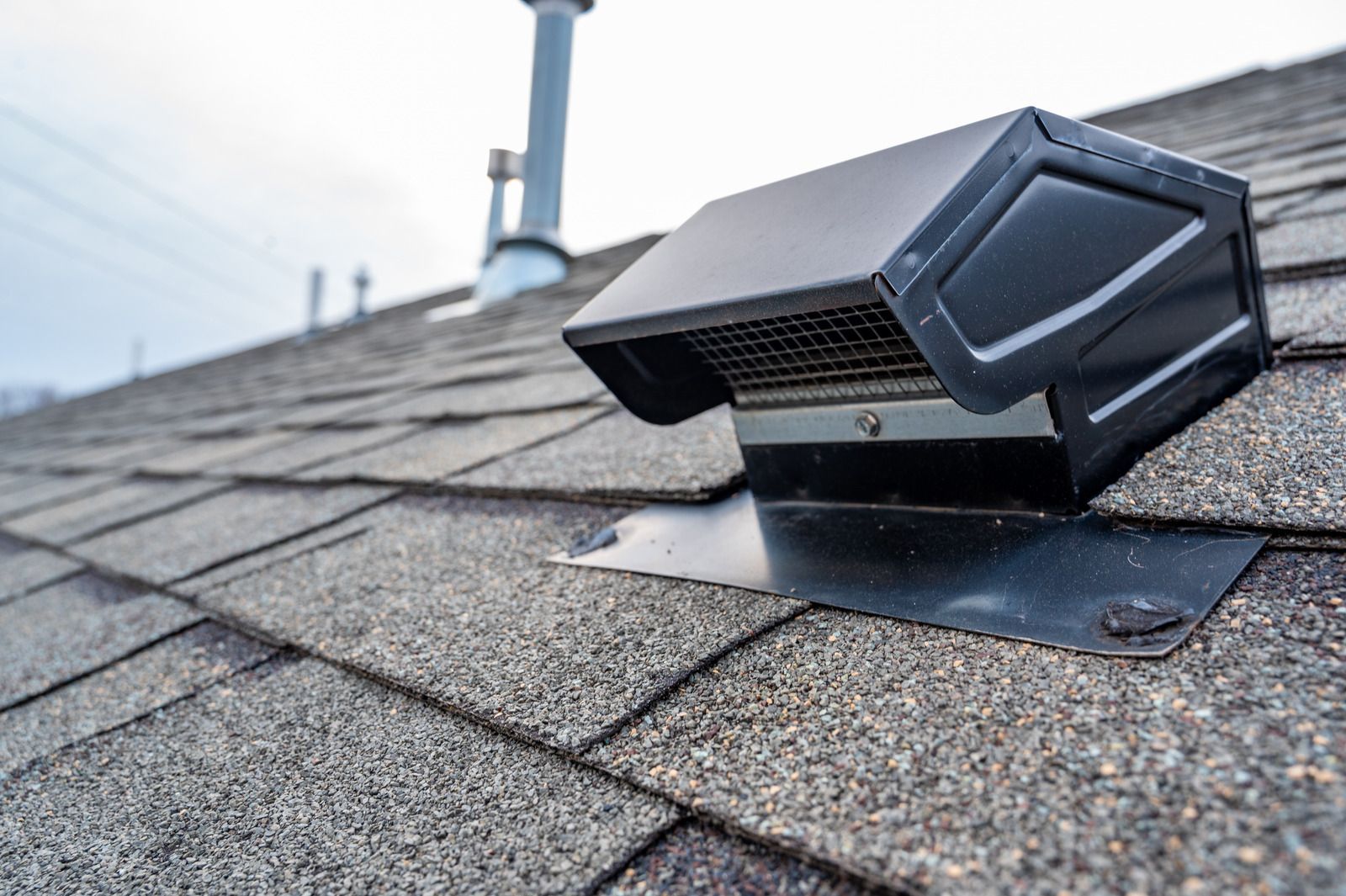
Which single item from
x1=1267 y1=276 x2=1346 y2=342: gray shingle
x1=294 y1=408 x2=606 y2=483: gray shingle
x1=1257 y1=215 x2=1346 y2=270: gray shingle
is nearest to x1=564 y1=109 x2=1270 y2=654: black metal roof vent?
x1=1267 y1=276 x2=1346 y2=342: gray shingle

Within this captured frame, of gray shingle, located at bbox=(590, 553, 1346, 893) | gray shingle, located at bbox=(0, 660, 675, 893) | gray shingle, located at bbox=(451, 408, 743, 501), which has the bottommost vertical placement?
gray shingle, located at bbox=(0, 660, 675, 893)

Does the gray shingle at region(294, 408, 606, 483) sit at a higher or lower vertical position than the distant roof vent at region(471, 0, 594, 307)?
lower

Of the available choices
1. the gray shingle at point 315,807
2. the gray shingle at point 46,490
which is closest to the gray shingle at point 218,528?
the gray shingle at point 315,807

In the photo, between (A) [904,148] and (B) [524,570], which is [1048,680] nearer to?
(A) [904,148]

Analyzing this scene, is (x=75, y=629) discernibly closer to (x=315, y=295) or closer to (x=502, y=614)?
(x=502, y=614)

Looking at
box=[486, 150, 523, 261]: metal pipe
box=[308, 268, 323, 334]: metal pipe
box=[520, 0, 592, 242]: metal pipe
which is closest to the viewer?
box=[520, 0, 592, 242]: metal pipe

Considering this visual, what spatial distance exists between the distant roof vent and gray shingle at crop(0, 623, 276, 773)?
13.2 ft

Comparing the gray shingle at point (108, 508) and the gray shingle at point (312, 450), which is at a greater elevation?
the gray shingle at point (312, 450)

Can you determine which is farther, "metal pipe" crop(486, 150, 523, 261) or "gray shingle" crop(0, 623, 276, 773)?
"metal pipe" crop(486, 150, 523, 261)

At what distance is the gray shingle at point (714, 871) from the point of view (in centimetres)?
47

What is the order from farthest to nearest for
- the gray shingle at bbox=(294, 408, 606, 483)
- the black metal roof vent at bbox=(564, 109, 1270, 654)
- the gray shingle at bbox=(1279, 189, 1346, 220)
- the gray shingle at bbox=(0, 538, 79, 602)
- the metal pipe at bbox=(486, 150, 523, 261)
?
→ the metal pipe at bbox=(486, 150, 523, 261) < the gray shingle at bbox=(0, 538, 79, 602) < the gray shingle at bbox=(294, 408, 606, 483) < the gray shingle at bbox=(1279, 189, 1346, 220) < the black metal roof vent at bbox=(564, 109, 1270, 654)

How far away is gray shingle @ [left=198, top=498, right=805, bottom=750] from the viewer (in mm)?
754

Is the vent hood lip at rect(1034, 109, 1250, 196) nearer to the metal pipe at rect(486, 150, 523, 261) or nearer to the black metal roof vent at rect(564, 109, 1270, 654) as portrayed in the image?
the black metal roof vent at rect(564, 109, 1270, 654)

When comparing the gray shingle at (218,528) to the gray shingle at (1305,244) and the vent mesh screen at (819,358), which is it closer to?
the vent mesh screen at (819,358)
